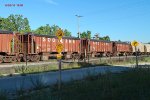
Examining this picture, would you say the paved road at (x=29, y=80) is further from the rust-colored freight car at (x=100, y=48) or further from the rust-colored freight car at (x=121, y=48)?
the rust-colored freight car at (x=121, y=48)

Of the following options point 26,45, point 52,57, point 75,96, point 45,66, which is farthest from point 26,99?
point 52,57

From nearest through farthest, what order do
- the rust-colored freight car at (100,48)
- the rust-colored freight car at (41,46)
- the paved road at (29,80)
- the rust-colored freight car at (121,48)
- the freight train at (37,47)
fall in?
1. the paved road at (29,80)
2. the freight train at (37,47)
3. the rust-colored freight car at (41,46)
4. the rust-colored freight car at (100,48)
5. the rust-colored freight car at (121,48)

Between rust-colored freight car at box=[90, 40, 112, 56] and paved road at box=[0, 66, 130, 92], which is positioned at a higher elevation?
rust-colored freight car at box=[90, 40, 112, 56]

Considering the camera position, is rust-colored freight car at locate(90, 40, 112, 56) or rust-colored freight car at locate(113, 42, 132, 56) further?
rust-colored freight car at locate(113, 42, 132, 56)

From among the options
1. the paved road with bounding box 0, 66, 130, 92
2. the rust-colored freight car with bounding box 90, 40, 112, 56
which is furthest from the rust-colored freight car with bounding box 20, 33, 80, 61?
the paved road with bounding box 0, 66, 130, 92

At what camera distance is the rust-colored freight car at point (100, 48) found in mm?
59406

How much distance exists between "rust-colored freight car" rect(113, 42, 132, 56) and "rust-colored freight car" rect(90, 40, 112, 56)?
2.60 meters

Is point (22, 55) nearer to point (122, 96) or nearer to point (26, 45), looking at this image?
point (26, 45)

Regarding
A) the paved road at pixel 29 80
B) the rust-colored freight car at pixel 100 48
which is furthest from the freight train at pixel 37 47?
the paved road at pixel 29 80

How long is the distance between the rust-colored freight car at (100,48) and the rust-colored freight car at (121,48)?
2.60 m

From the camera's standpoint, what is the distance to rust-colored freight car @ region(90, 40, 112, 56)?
5941 centimetres

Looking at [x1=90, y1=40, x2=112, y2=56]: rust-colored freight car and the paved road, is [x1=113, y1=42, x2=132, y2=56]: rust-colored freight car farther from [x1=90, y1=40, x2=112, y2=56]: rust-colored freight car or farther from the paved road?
the paved road

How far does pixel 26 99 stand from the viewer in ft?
34.9

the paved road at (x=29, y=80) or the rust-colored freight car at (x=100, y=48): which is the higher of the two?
the rust-colored freight car at (x=100, y=48)
